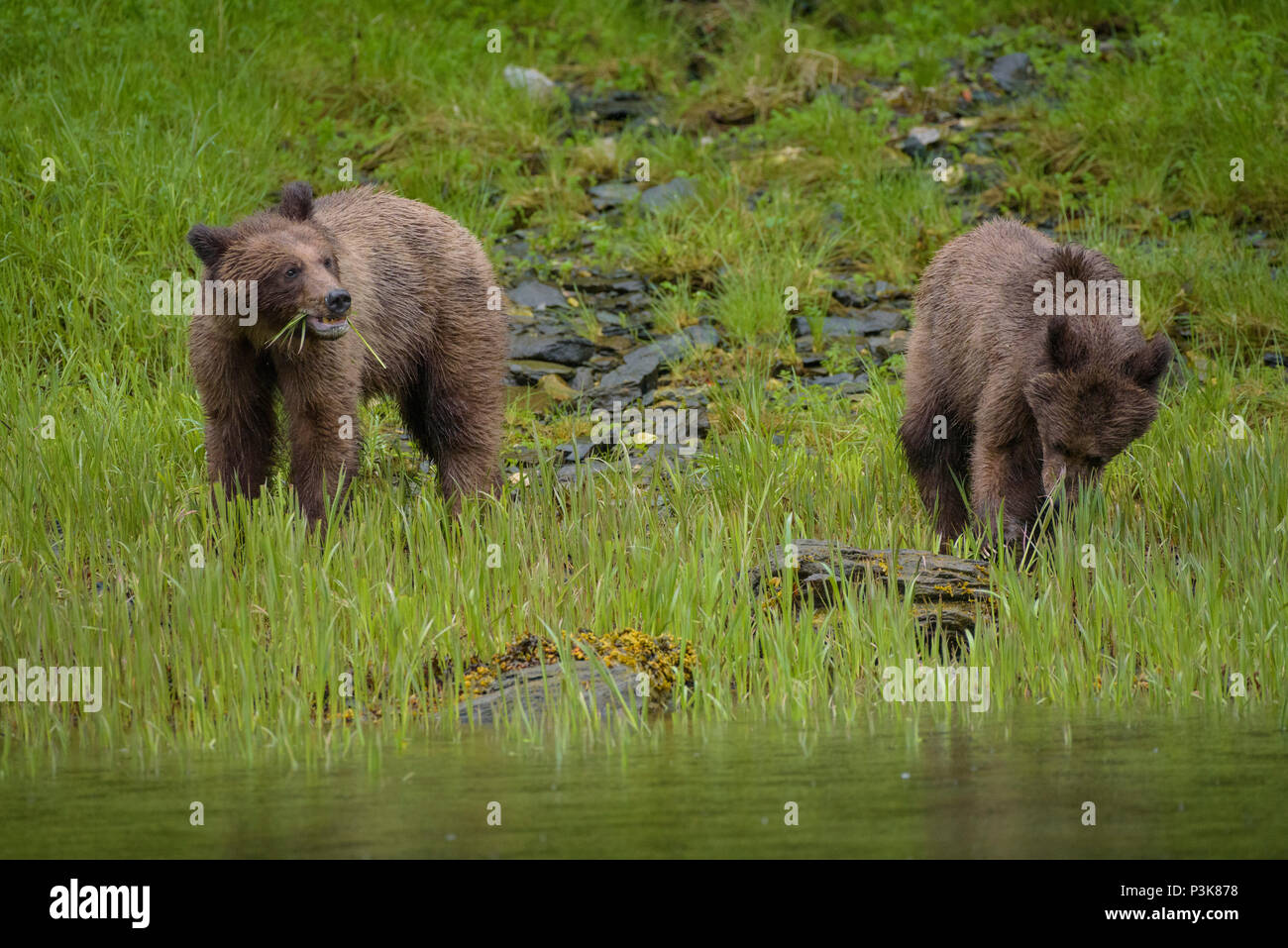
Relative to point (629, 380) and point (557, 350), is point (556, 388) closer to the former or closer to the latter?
point (629, 380)

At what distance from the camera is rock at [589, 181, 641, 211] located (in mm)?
14664

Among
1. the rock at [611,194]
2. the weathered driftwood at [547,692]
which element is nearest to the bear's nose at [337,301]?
the weathered driftwood at [547,692]

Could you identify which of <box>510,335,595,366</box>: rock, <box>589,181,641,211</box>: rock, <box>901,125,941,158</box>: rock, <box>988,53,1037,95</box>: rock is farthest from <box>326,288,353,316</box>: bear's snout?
<box>988,53,1037,95</box>: rock

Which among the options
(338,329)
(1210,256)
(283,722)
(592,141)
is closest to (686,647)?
(283,722)

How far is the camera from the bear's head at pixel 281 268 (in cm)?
752

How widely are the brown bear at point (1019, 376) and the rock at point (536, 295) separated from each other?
185 inches

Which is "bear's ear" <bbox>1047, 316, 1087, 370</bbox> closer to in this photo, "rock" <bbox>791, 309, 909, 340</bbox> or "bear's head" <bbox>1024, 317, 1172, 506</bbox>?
"bear's head" <bbox>1024, 317, 1172, 506</bbox>

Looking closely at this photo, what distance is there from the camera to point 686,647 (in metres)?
6.38

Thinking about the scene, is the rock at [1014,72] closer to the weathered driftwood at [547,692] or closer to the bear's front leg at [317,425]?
the bear's front leg at [317,425]

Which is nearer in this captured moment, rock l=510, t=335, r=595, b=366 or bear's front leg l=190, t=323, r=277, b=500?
bear's front leg l=190, t=323, r=277, b=500

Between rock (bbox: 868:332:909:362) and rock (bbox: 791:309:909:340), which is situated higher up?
rock (bbox: 791:309:909:340)

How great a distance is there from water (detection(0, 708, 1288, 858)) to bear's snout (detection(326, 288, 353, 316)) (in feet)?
9.00

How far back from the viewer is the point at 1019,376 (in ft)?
26.1

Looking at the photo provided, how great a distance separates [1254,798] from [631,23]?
1536cm
